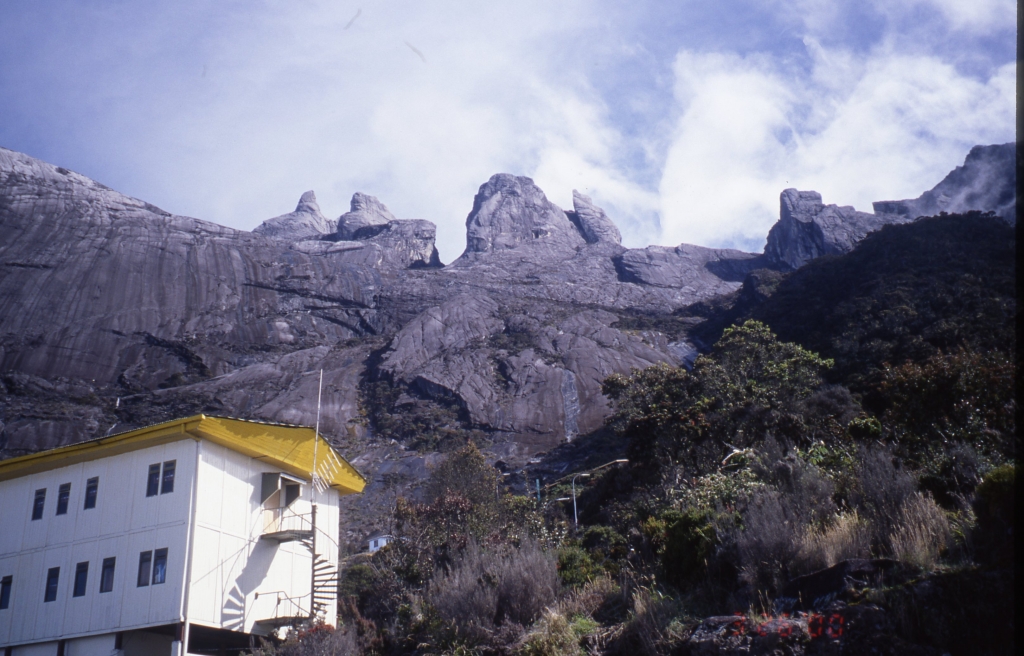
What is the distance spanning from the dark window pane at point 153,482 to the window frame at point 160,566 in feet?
4.98

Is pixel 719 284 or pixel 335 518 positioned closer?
pixel 335 518

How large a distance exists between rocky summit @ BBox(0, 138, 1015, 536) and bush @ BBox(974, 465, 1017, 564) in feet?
169

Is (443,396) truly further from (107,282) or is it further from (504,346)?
(107,282)

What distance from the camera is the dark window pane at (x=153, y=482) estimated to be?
19531 mm

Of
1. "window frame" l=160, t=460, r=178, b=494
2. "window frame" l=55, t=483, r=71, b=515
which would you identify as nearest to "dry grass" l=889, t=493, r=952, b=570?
"window frame" l=160, t=460, r=178, b=494

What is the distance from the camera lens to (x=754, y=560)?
10.3 meters

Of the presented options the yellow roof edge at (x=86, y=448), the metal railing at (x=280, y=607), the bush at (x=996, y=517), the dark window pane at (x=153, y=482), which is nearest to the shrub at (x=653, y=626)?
the bush at (x=996, y=517)

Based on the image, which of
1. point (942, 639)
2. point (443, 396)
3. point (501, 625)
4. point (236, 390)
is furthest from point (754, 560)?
point (236, 390)

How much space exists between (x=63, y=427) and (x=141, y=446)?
2006 inches

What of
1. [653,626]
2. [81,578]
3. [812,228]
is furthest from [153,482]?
[812,228]

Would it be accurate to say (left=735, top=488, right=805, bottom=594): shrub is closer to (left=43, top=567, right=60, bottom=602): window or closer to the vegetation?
the vegetation

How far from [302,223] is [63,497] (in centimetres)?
15887

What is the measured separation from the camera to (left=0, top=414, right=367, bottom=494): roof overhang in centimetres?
1975

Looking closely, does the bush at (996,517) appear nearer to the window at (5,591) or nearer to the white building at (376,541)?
the window at (5,591)
